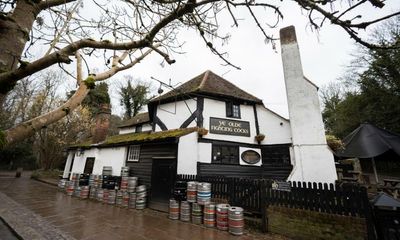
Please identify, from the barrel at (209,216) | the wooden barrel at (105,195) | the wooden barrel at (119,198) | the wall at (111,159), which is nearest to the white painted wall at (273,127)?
the barrel at (209,216)

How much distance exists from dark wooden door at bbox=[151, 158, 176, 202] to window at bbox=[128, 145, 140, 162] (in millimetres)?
1783

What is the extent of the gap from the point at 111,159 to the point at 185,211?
Answer: 723 centimetres

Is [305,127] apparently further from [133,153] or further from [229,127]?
[133,153]

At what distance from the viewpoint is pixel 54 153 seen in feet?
69.3

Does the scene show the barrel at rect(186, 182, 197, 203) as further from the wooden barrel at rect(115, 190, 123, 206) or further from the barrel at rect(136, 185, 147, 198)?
the wooden barrel at rect(115, 190, 123, 206)

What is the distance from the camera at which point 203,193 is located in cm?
686

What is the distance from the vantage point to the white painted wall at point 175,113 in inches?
416

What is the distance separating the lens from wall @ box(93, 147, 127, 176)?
11375mm

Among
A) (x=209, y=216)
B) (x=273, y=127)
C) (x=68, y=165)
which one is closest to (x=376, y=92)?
(x=273, y=127)

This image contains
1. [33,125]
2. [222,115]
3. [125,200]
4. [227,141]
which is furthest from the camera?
[222,115]

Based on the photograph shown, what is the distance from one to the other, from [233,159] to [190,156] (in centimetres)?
258

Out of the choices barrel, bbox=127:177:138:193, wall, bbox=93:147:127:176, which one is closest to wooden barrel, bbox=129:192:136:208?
barrel, bbox=127:177:138:193

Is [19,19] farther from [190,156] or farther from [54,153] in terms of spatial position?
[54,153]

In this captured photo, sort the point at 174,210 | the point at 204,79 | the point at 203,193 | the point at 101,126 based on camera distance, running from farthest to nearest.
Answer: the point at 101,126
the point at 204,79
the point at 174,210
the point at 203,193
